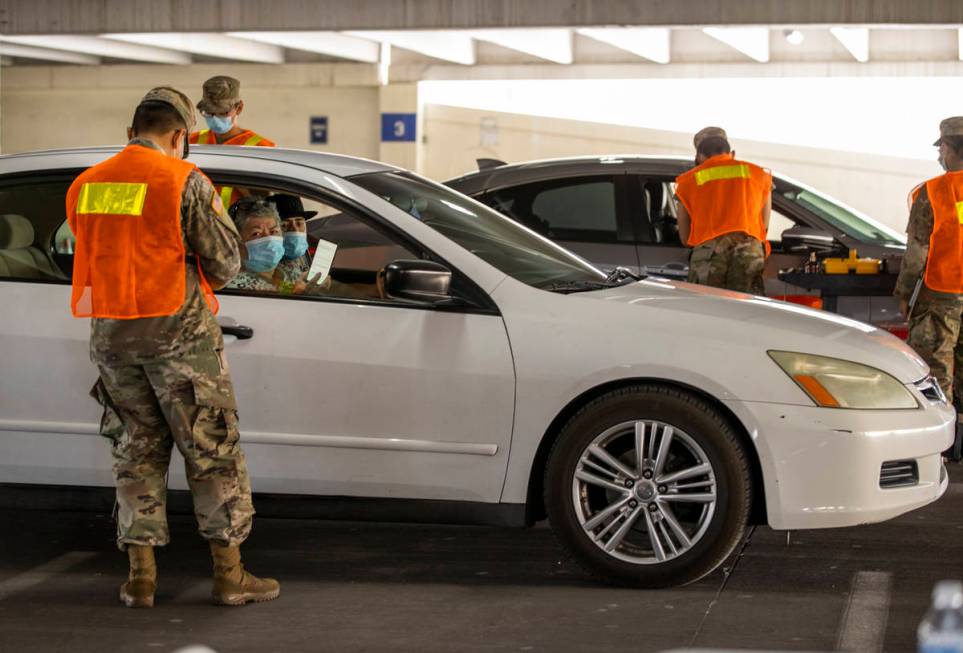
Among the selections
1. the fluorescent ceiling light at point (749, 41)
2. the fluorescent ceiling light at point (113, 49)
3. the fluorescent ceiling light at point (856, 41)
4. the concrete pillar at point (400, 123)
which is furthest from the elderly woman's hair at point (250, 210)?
the concrete pillar at point (400, 123)

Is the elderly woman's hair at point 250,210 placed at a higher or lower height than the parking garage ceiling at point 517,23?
lower

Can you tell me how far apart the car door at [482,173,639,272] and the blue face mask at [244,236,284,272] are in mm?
4110

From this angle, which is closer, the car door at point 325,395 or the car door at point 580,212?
the car door at point 325,395

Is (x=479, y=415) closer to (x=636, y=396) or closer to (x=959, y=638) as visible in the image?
(x=636, y=396)

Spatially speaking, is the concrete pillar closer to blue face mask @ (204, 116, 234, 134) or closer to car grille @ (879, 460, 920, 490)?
blue face mask @ (204, 116, 234, 134)

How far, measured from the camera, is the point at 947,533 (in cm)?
630

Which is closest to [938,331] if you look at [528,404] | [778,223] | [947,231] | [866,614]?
[947,231]

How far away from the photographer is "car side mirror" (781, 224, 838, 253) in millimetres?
8758

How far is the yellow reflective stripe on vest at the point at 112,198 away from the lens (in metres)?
A: 4.73

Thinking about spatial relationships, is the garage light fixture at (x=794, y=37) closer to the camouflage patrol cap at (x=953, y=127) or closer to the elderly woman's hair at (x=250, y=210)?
the camouflage patrol cap at (x=953, y=127)

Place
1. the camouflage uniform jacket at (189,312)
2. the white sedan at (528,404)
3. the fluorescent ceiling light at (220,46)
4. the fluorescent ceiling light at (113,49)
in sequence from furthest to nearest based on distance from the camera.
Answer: the fluorescent ceiling light at (113,49) → the fluorescent ceiling light at (220,46) → the white sedan at (528,404) → the camouflage uniform jacket at (189,312)

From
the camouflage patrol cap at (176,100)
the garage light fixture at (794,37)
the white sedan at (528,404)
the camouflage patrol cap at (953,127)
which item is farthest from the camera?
the garage light fixture at (794,37)

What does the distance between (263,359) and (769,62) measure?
20.6 m

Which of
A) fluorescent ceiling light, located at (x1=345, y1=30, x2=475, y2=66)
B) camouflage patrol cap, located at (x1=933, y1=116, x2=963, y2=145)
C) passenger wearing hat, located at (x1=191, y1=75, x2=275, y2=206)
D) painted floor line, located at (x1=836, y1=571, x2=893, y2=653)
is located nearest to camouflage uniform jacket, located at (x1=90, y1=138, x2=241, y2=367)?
painted floor line, located at (x1=836, y1=571, x2=893, y2=653)
